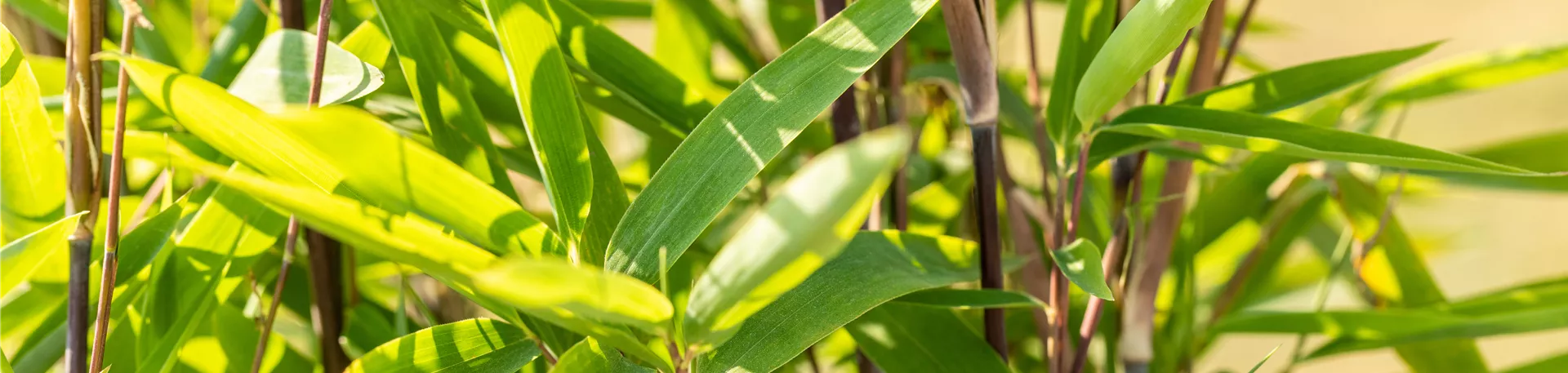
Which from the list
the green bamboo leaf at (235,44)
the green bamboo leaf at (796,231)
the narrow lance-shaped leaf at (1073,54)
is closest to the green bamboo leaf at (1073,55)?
the narrow lance-shaped leaf at (1073,54)

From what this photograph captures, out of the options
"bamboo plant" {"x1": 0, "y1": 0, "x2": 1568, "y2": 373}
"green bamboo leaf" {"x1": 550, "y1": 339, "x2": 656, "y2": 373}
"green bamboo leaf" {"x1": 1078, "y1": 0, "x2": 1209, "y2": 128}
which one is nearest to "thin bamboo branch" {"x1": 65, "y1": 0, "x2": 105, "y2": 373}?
"bamboo plant" {"x1": 0, "y1": 0, "x2": 1568, "y2": 373}

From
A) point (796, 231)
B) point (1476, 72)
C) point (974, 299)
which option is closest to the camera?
point (796, 231)

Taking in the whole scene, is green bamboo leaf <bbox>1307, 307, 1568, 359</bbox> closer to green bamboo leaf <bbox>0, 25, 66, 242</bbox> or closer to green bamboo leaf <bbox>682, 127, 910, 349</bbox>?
green bamboo leaf <bbox>682, 127, 910, 349</bbox>

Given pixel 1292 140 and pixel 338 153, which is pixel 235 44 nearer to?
pixel 338 153

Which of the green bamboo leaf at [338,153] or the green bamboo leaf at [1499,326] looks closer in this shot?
the green bamboo leaf at [338,153]

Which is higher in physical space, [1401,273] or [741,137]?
[741,137]

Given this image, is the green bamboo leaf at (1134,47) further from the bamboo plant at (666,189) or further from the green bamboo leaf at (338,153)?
the green bamboo leaf at (338,153)

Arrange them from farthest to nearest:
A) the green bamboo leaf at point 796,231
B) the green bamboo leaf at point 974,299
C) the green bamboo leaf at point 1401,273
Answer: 1. the green bamboo leaf at point 1401,273
2. the green bamboo leaf at point 974,299
3. the green bamboo leaf at point 796,231

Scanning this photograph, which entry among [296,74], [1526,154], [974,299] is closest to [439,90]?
→ [296,74]
